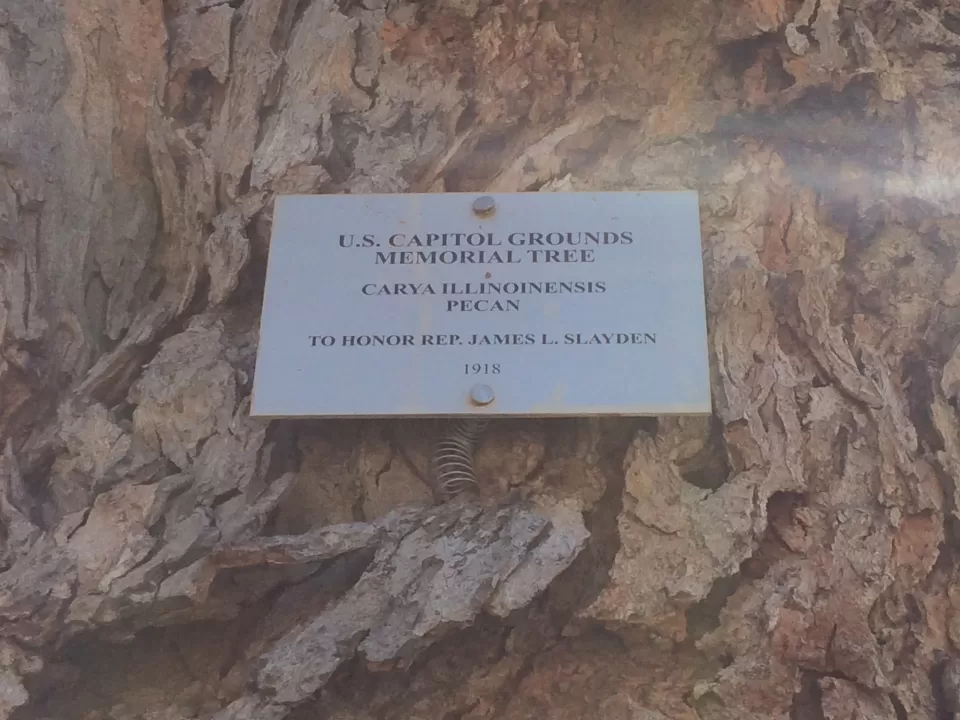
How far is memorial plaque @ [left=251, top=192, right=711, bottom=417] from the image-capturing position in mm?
1246

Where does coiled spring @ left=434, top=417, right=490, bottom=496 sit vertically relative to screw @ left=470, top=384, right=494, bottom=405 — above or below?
below

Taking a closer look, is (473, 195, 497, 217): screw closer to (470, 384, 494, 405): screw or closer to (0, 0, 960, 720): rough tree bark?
(0, 0, 960, 720): rough tree bark

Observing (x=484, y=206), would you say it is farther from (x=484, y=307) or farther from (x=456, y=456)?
(x=456, y=456)

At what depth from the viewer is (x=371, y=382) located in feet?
4.14

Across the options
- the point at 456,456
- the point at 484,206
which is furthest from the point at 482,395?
the point at 484,206

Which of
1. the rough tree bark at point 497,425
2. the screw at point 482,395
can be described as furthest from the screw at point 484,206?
the screw at point 482,395

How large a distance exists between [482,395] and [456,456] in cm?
11

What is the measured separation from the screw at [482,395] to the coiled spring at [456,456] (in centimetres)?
6

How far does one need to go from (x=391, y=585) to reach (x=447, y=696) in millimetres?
153

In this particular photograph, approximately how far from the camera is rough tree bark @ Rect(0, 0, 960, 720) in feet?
3.81

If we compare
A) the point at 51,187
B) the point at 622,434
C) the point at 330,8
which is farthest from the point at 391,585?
the point at 330,8

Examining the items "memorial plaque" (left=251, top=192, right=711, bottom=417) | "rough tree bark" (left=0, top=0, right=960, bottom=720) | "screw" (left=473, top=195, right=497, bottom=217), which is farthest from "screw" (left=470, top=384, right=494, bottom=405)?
"screw" (left=473, top=195, right=497, bottom=217)

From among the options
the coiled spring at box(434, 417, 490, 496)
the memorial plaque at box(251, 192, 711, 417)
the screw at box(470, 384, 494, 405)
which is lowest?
the coiled spring at box(434, 417, 490, 496)

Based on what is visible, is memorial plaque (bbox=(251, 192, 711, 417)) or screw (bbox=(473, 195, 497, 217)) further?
screw (bbox=(473, 195, 497, 217))
